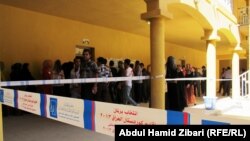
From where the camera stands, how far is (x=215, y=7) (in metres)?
10.7

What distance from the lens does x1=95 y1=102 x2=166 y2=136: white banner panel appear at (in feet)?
6.76

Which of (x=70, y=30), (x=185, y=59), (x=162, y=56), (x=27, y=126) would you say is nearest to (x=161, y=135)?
(x=162, y=56)

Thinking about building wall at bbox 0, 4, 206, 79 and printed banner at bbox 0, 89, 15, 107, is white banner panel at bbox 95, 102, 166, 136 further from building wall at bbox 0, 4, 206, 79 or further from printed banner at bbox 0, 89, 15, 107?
building wall at bbox 0, 4, 206, 79

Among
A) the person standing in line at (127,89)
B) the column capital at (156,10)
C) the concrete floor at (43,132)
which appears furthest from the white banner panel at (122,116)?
the person standing in line at (127,89)

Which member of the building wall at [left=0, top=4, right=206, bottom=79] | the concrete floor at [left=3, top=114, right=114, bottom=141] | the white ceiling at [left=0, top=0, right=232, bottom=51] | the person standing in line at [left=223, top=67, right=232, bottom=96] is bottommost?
the concrete floor at [left=3, top=114, right=114, bottom=141]

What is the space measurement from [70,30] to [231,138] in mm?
9192

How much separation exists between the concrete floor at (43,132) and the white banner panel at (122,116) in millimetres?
2692

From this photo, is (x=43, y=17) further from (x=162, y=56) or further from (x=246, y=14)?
(x=246, y=14)

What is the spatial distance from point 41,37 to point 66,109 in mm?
6873

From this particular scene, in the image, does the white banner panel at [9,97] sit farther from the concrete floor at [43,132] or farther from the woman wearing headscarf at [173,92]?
the woman wearing headscarf at [173,92]

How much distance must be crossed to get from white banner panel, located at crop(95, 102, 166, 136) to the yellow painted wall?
6.54m

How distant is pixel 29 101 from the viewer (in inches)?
145

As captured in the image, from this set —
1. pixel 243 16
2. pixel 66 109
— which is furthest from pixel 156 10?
pixel 243 16

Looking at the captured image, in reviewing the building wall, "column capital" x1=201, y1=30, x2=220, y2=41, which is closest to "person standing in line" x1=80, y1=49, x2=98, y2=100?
the building wall
